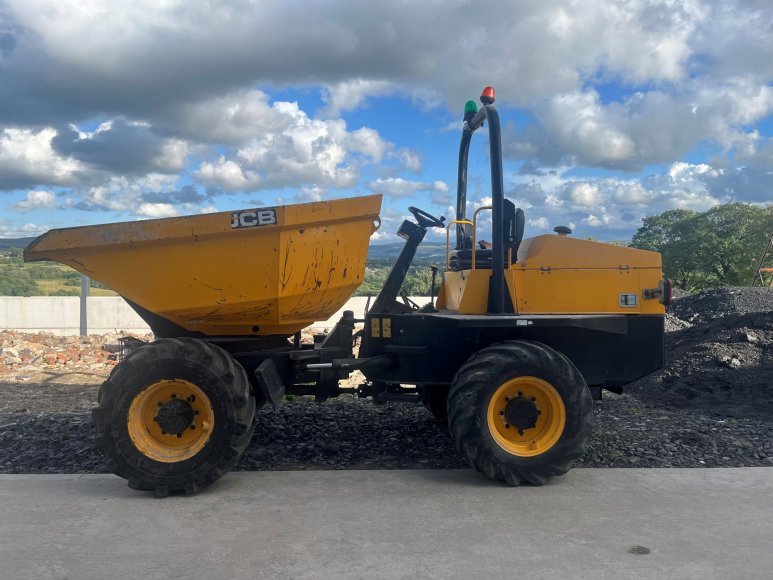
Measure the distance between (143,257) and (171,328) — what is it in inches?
31.6

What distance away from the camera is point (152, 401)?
16.4 feet

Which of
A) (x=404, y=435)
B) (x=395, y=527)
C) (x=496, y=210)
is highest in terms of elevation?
(x=496, y=210)

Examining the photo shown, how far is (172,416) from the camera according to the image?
495cm

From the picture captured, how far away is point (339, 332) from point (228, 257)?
1366 mm

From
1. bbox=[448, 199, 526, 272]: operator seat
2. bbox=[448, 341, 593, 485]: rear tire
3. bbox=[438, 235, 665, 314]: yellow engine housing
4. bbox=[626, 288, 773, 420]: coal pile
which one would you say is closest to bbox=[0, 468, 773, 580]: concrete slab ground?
bbox=[448, 341, 593, 485]: rear tire

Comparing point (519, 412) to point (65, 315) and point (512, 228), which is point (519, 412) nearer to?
point (512, 228)

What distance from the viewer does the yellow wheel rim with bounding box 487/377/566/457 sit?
16.6 feet

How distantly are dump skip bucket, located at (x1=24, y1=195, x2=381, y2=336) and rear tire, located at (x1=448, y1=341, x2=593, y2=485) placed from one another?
4.34 ft

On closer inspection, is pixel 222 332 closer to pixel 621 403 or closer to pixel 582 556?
pixel 582 556

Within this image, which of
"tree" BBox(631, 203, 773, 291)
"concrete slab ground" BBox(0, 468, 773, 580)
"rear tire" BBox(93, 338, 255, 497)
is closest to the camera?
"concrete slab ground" BBox(0, 468, 773, 580)

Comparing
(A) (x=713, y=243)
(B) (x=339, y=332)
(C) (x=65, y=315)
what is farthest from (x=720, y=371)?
(A) (x=713, y=243)

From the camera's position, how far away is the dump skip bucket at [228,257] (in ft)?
15.9

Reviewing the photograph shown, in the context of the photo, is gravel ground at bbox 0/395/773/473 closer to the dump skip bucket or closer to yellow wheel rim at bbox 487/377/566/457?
yellow wheel rim at bbox 487/377/566/457

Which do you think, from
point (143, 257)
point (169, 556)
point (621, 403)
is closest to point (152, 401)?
point (143, 257)
